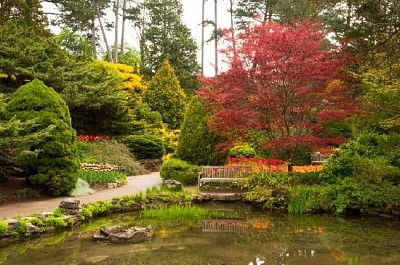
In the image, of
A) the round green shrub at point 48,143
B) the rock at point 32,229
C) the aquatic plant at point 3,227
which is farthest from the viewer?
the round green shrub at point 48,143

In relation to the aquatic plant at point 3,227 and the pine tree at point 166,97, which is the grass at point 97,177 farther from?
the pine tree at point 166,97

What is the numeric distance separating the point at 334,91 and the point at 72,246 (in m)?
9.00

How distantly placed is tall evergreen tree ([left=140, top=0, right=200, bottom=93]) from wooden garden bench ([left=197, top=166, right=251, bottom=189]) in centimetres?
1818

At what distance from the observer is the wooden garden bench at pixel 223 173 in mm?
13867

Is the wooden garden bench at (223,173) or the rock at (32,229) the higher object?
the wooden garden bench at (223,173)

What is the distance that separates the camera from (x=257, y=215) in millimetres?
11469

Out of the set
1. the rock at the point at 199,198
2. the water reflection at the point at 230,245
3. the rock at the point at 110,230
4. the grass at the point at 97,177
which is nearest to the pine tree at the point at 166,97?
the grass at the point at 97,177

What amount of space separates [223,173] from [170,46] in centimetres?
1940

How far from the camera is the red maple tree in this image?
1239cm

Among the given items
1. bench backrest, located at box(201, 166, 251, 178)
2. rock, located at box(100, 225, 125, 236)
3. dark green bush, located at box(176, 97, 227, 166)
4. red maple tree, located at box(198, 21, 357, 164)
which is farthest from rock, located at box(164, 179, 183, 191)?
rock, located at box(100, 225, 125, 236)

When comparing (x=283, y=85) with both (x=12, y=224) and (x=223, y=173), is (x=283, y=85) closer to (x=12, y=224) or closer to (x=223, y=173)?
(x=223, y=173)

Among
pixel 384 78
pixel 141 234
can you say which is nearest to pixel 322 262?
pixel 141 234

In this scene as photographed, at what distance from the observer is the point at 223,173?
1408 centimetres

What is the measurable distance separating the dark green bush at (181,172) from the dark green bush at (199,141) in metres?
0.56
